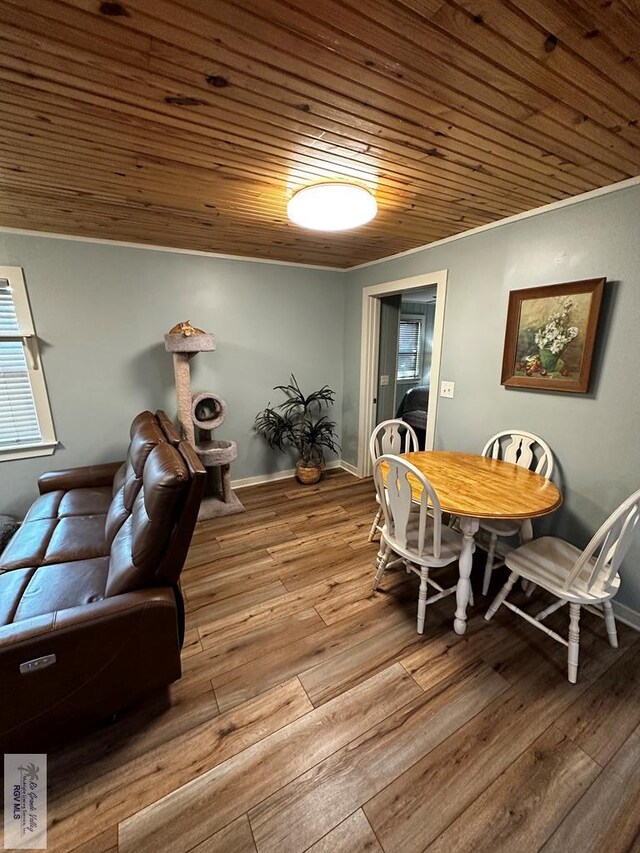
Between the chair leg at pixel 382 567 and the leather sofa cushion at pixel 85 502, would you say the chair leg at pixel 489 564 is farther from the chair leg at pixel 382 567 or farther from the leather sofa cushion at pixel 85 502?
the leather sofa cushion at pixel 85 502

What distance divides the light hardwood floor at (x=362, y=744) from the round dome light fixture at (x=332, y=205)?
2.18 metres

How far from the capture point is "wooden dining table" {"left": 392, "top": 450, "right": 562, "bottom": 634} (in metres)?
1.64

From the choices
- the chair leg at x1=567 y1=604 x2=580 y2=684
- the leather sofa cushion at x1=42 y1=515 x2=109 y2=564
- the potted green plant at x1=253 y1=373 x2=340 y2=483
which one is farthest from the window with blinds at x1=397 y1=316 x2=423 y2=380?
the leather sofa cushion at x1=42 y1=515 x2=109 y2=564

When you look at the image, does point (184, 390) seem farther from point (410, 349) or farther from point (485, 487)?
point (410, 349)

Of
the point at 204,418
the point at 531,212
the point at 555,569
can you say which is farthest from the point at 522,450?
the point at 204,418

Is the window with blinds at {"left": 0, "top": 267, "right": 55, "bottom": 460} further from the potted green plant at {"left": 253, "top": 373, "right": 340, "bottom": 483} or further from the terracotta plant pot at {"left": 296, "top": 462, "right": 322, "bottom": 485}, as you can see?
the terracotta plant pot at {"left": 296, "top": 462, "right": 322, "bottom": 485}

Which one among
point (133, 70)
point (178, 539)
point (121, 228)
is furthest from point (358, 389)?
point (133, 70)

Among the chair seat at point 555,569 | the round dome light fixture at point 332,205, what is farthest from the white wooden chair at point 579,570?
the round dome light fixture at point 332,205

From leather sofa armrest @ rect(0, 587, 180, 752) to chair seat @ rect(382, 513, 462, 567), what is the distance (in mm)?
1117

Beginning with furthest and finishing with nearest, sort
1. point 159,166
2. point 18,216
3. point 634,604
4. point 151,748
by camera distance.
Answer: point 18,216, point 634,604, point 159,166, point 151,748

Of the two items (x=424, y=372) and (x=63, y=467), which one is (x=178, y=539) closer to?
(x=63, y=467)

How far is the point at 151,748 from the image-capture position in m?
1.30

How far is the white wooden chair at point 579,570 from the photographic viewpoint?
1.44 m

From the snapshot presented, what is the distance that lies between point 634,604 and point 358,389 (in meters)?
2.79
